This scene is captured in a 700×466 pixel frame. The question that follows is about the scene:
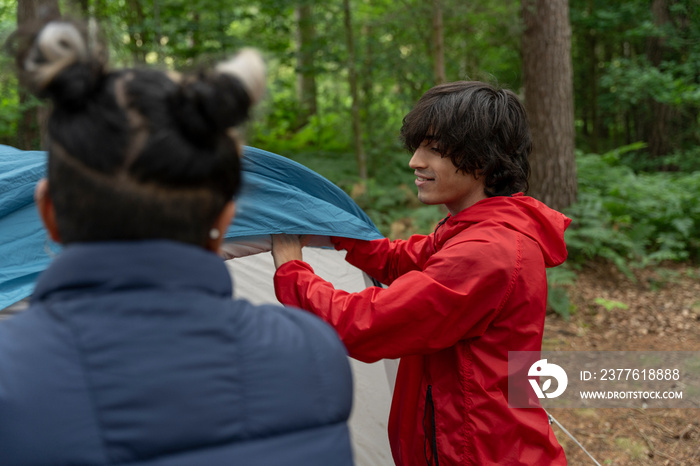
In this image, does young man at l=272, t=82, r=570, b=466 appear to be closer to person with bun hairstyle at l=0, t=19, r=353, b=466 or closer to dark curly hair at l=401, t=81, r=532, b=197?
dark curly hair at l=401, t=81, r=532, b=197

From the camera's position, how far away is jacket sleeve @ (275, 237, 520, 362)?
1591 millimetres

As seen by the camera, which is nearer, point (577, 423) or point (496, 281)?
point (496, 281)

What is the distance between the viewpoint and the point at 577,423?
14.1ft

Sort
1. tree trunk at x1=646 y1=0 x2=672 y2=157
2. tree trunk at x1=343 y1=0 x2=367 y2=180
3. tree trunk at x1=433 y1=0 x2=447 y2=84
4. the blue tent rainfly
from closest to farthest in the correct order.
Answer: the blue tent rainfly → tree trunk at x1=433 y1=0 x2=447 y2=84 → tree trunk at x1=343 y1=0 x2=367 y2=180 → tree trunk at x1=646 y1=0 x2=672 y2=157

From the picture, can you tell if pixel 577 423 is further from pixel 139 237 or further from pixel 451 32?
pixel 451 32

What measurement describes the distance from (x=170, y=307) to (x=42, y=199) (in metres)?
0.30

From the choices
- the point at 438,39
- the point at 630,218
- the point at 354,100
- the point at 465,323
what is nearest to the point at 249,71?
the point at 465,323

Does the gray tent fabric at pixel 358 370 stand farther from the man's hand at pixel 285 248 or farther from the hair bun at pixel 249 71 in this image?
the hair bun at pixel 249 71

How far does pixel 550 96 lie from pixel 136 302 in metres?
6.75

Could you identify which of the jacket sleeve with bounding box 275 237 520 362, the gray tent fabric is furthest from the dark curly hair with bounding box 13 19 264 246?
the gray tent fabric

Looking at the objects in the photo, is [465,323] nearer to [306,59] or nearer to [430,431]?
[430,431]

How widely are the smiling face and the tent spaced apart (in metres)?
0.39

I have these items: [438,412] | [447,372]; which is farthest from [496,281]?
[438,412]

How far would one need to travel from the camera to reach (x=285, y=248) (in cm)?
202
